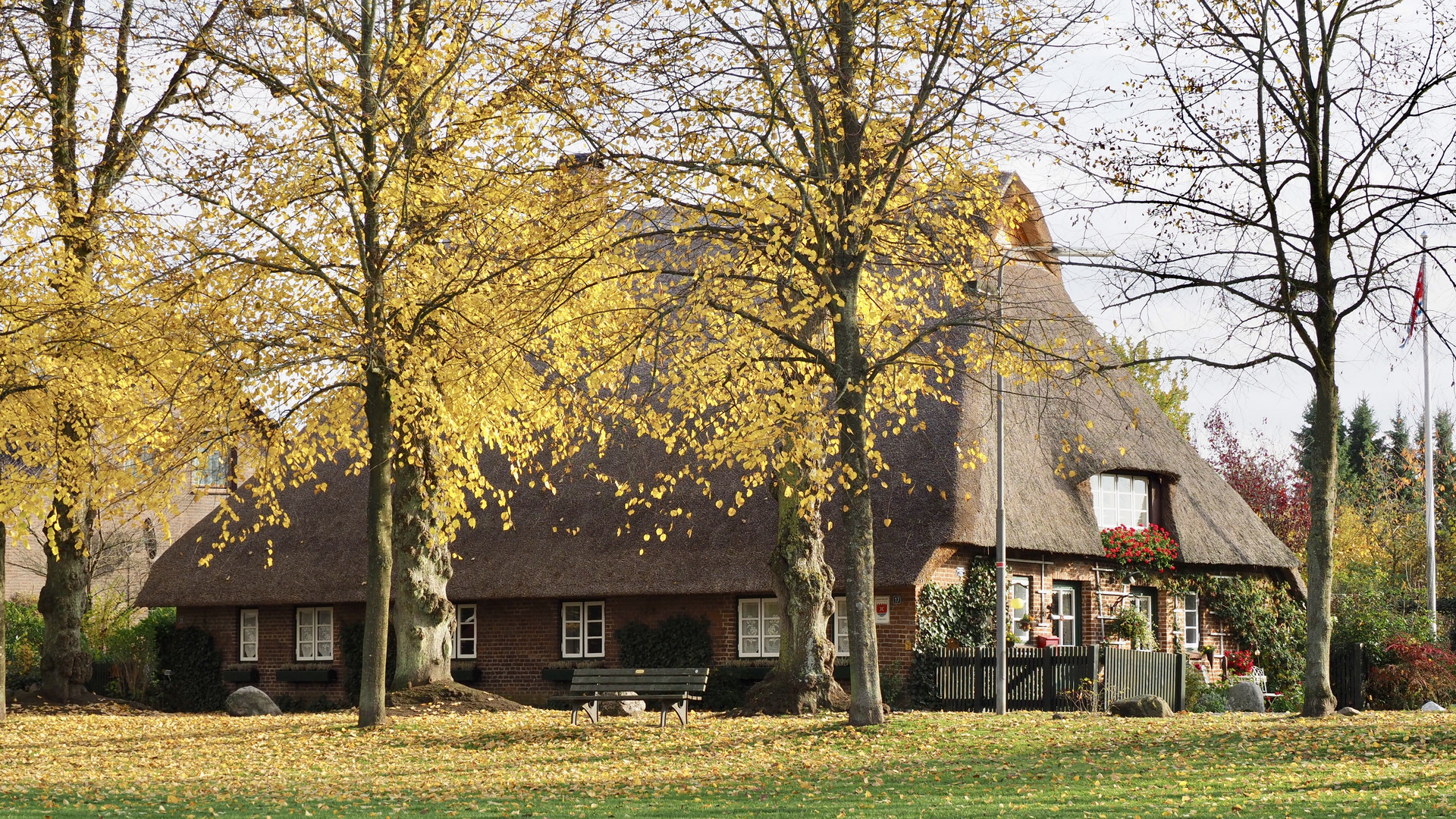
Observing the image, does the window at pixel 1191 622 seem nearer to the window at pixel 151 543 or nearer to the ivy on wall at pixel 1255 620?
the ivy on wall at pixel 1255 620

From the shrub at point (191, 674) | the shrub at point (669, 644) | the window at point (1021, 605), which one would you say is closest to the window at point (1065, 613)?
the window at point (1021, 605)

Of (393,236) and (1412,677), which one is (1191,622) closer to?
(1412,677)

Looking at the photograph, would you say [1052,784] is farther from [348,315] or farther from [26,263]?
[26,263]

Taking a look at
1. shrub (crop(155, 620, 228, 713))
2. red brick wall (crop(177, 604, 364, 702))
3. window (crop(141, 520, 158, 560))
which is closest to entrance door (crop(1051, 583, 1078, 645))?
red brick wall (crop(177, 604, 364, 702))

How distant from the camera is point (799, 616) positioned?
18953mm

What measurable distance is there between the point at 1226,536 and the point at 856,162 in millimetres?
15210

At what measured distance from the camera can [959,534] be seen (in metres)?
23.2

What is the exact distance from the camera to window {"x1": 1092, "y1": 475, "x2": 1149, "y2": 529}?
26672 mm

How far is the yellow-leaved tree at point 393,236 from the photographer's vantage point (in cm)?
1598

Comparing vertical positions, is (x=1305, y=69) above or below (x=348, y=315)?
above

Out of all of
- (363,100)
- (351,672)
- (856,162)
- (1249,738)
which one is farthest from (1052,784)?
(351,672)

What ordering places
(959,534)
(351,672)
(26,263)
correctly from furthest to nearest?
1. (351,672)
2. (959,534)
3. (26,263)

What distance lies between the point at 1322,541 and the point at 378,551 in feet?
36.1

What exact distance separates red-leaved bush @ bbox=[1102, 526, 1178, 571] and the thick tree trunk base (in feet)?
30.0
